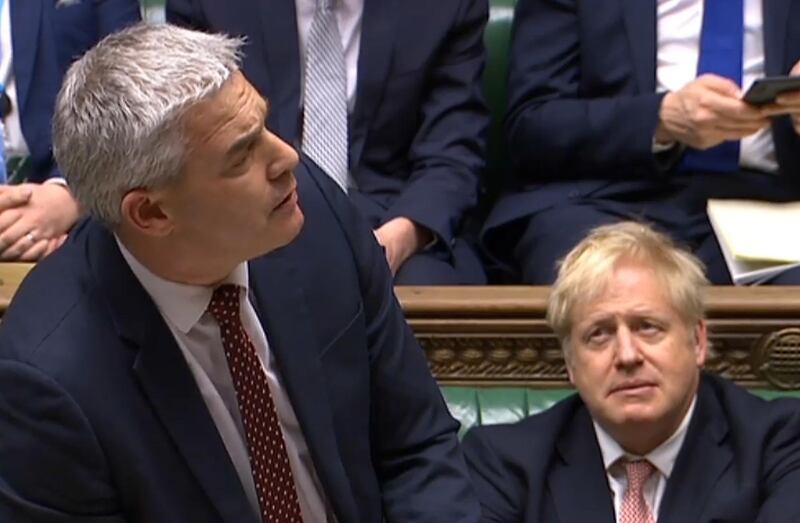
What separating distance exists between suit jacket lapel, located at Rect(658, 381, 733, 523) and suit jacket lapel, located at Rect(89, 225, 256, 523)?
0.59 metres

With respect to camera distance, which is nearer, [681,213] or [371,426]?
[371,426]

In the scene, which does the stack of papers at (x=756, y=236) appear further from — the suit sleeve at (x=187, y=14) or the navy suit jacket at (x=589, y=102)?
the suit sleeve at (x=187, y=14)

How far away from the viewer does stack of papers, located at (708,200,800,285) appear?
6.33 ft

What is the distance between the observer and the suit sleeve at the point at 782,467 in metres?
1.58

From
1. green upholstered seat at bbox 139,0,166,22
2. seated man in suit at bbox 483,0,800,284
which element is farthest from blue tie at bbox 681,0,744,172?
green upholstered seat at bbox 139,0,166,22

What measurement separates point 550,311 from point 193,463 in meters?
0.64

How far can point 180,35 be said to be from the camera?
45.6 inches

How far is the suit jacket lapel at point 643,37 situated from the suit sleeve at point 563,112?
0.04 metres

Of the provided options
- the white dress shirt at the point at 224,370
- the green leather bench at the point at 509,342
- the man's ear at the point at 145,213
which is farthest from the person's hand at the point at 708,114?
the man's ear at the point at 145,213

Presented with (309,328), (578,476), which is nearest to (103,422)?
(309,328)

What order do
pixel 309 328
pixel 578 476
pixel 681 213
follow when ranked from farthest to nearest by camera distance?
pixel 681 213
pixel 578 476
pixel 309 328

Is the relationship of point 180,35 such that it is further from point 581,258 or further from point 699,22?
point 699,22

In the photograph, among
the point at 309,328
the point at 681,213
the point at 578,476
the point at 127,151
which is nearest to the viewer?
the point at 127,151

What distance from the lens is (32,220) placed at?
1982 mm
